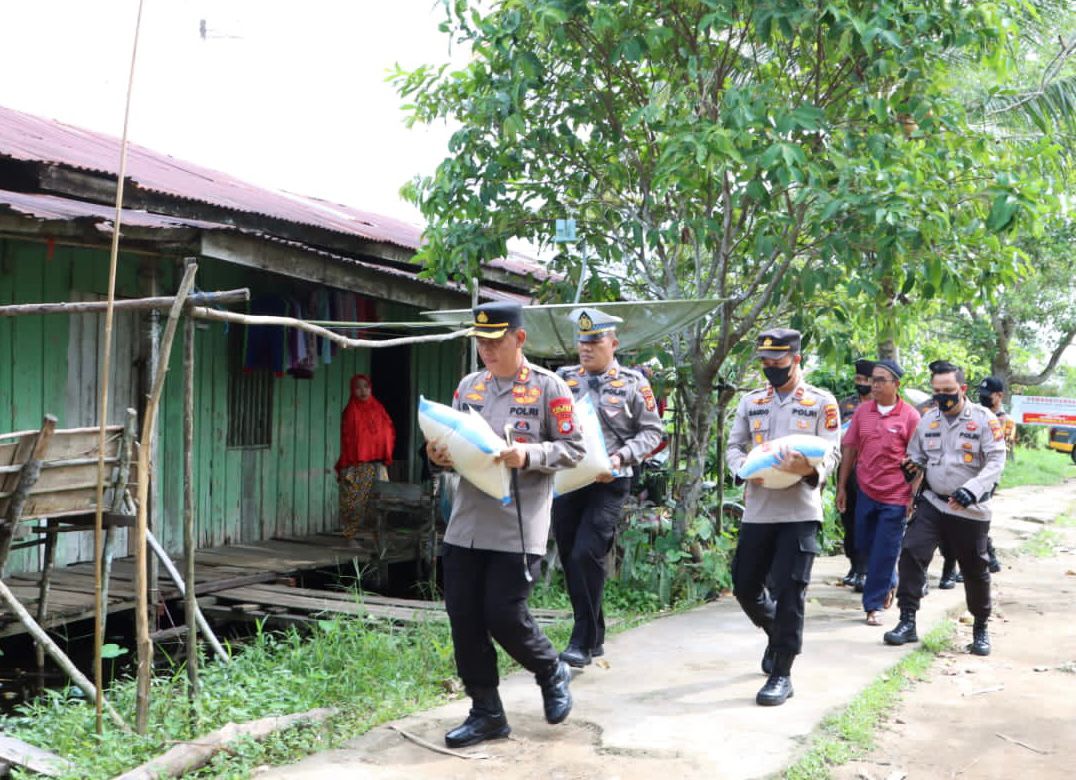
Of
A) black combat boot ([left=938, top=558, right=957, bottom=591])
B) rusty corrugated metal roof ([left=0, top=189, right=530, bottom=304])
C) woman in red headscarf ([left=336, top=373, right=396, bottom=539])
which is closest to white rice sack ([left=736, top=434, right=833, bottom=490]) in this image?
rusty corrugated metal roof ([left=0, top=189, right=530, bottom=304])

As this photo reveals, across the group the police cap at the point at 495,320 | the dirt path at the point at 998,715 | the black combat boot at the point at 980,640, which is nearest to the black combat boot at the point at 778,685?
the dirt path at the point at 998,715

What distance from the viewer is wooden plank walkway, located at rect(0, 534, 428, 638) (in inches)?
273

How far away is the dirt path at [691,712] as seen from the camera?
4473mm

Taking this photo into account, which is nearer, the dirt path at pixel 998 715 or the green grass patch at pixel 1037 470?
the dirt path at pixel 998 715

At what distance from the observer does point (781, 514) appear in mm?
5508

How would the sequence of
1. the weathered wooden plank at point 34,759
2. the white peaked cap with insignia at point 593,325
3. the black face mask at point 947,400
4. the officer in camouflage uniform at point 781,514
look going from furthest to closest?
the black face mask at point 947,400 → the white peaked cap with insignia at point 593,325 → the officer in camouflage uniform at point 781,514 → the weathered wooden plank at point 34,759

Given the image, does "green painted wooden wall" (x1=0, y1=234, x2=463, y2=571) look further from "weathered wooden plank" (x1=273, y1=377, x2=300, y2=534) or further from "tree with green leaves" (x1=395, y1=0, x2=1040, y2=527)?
"tree with green leaves" (x1=395, y1=0, x2=1040, y2=527)

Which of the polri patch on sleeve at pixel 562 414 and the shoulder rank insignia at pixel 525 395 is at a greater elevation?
the shoulder rank insignia at pixel 525 395

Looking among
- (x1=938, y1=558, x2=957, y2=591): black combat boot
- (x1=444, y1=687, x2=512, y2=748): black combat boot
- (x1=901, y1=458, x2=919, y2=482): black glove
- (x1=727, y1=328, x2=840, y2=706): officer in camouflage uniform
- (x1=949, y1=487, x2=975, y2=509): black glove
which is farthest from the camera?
(x1=938, y1=558, x2=957, y2=591): black combat boot

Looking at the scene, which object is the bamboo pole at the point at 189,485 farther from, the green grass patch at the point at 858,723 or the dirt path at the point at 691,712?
the green grass patch at the point at 858,723

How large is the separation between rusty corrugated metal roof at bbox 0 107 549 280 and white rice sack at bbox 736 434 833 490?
16.3ft

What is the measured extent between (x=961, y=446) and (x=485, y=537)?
3431mm

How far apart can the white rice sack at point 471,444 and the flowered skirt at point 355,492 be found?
5.94 meters

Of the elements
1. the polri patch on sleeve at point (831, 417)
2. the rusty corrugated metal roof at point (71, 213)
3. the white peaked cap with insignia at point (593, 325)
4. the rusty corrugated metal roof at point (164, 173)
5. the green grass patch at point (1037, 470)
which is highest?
the rusty corrugated metal roof at point (164, 173)
